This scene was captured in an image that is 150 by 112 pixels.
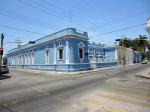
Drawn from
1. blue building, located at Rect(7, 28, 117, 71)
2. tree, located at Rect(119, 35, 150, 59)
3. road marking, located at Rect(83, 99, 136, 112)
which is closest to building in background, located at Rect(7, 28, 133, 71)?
blue building, located at Rect(7, 28, 117, 71)

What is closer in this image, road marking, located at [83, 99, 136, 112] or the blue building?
road marking, located at [83, 99, 136, 112]

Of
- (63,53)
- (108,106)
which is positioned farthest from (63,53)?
(108,106)

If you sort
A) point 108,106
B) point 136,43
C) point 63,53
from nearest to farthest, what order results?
point 108,106, point 63,53, point 136,43

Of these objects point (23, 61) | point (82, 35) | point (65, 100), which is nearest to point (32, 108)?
point (65, 100)

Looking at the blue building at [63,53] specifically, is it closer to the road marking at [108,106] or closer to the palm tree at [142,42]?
the road marking at [108,106]

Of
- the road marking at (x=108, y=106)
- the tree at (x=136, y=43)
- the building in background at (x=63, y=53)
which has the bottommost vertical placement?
the road marking at (x=108, y=106)

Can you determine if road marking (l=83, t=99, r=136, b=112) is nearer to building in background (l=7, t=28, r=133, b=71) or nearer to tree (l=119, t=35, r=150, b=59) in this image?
building in background (l=7, t=28, r=133, b=71)

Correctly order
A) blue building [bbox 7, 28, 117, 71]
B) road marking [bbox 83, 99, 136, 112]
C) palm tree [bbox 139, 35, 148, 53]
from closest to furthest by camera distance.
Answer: road marking [bbox 83, 99, 136, 112] → blue building [bbox 7, 28, 117, 71] → palm tree [bbox 139, 35, 148, 53]

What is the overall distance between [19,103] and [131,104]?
17.4 ft

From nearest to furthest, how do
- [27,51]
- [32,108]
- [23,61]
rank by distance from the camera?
1. [32,108]
2. [27,51]
3. [23,61]

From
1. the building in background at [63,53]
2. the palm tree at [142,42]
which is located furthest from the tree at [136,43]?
the building in background at [63,53]

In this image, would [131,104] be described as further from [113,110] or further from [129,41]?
[129,41]

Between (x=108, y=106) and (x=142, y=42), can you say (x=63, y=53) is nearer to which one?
(x=108, y=106)

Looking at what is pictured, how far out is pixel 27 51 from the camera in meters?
39.2
